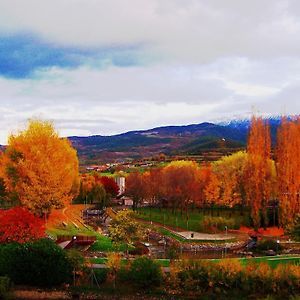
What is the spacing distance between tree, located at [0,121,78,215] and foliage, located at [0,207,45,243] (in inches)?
386

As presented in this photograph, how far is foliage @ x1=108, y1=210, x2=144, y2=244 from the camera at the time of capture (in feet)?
124

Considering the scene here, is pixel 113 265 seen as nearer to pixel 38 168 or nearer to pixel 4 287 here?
pixel 4 287

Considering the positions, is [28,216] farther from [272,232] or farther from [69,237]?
[272,232]

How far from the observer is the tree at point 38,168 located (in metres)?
45.2

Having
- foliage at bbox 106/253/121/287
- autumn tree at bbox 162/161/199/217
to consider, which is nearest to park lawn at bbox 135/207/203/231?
autumn tree at bbox 162/161/199/217

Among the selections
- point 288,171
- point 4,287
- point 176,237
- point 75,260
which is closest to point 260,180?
point 288,171

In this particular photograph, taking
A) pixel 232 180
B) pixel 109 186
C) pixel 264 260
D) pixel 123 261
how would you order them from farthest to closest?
pixel 109 186, pixel 232 180, pixel 264 260, pixel 123 261

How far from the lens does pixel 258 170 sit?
176 feet

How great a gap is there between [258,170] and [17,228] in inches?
1147

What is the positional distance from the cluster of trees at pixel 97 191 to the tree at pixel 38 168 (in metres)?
26.0

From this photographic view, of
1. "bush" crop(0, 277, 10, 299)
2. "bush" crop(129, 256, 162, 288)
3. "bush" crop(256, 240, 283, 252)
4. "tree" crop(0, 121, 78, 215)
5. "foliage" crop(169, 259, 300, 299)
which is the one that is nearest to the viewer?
"bush" crop(0, 277, 10, 299)

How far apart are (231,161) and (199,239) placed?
20592 millimetres

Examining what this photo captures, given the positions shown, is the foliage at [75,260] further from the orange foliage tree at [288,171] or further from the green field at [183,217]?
the orange foliage tree at [288,171]

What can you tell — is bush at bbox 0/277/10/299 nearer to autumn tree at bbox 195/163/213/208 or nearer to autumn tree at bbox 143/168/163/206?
autumn tree at bbox 195/163/213/208
